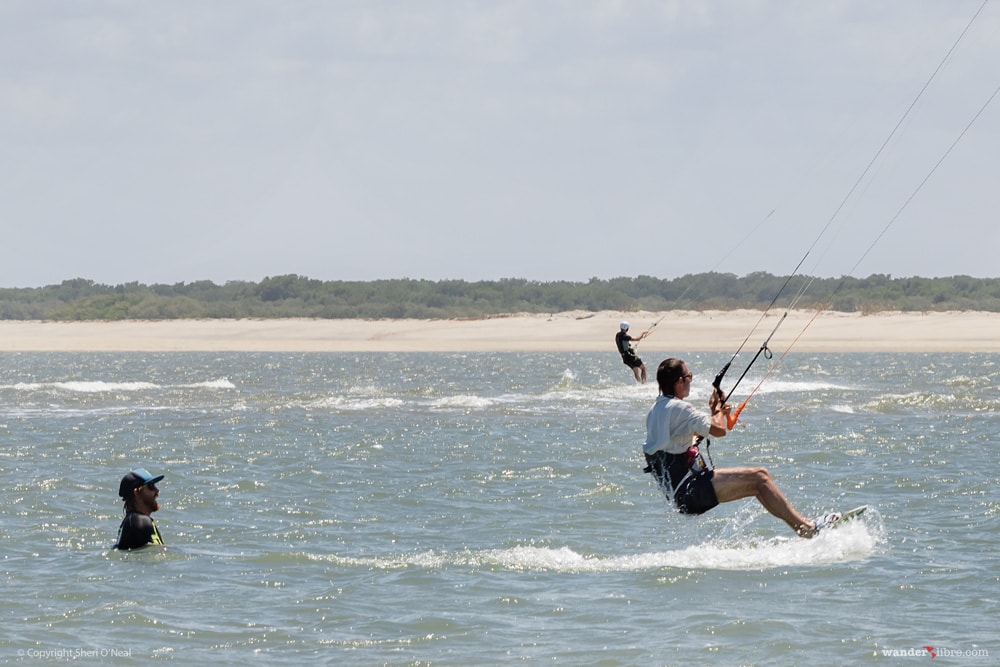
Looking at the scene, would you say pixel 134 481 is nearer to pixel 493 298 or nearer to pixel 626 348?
pixel 626 348

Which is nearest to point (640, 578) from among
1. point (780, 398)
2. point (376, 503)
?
point (376, 503)

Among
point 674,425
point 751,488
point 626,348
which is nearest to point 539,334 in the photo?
point 626,348

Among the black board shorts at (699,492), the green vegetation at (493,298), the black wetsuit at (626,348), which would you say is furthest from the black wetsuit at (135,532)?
the green vegetation at (493,298)

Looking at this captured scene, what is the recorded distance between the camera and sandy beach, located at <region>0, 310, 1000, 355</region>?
60.7 metres

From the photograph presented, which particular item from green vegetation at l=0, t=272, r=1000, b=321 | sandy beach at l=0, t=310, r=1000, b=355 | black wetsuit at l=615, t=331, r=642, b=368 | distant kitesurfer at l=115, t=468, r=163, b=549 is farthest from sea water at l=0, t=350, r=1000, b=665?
green vegetation at l=0, t=272, r=1000, b=321

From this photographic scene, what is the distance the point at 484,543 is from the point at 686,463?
270cm

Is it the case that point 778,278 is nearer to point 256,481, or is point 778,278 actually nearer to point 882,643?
point 256,481

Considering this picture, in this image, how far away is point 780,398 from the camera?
101 ft

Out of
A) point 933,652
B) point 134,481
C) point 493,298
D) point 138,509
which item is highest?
point 493,298

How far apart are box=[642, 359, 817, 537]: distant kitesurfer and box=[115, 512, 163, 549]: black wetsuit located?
15.1ft

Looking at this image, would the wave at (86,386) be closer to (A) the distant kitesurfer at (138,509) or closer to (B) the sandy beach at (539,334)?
(A) the distant kitesurfer at (138,509)

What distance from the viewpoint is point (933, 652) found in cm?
917

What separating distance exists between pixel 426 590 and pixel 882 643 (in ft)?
11.8

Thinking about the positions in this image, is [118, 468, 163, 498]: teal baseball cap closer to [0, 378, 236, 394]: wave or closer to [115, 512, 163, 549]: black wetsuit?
[115, 512, 163, 549]: black wetsuit
